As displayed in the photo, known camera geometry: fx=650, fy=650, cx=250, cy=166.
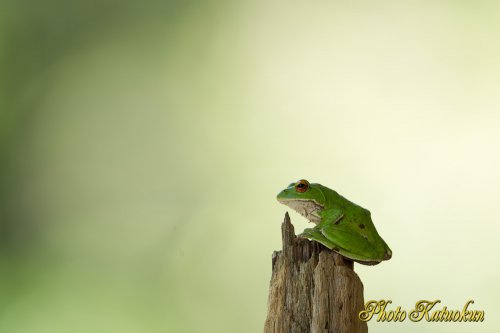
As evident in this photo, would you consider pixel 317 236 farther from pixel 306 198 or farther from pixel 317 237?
pixel 306 198

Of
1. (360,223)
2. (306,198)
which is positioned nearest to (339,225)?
(360,223)

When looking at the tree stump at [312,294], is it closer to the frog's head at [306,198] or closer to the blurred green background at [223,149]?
the frog's head at [306,198]

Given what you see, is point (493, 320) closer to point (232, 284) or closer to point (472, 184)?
point (472, 184)

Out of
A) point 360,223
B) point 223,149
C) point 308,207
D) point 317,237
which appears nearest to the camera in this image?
point 317,237

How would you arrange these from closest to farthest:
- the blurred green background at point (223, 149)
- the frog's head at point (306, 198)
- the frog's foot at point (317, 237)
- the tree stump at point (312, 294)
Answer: the tree stump at point (312, 294) → the frog's foot at point (317, 237) → the frog's head at point (306, 198) → the blurred green background at point (223, 149)

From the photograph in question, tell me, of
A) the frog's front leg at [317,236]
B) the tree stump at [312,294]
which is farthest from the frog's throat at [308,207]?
the tree stump at [312,294]

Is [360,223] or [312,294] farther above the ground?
[360,223]

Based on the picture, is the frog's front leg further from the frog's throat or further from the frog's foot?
the frog's throat
